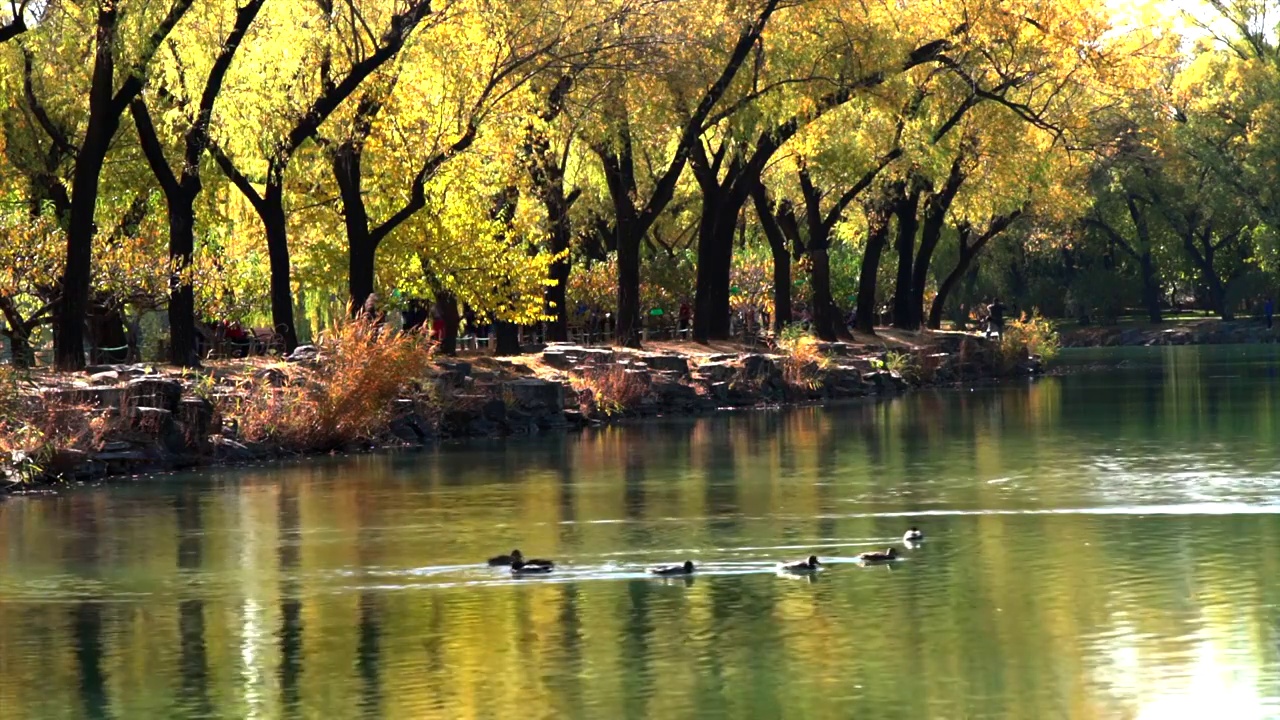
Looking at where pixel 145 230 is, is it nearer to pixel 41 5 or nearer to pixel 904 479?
pixel 41 5

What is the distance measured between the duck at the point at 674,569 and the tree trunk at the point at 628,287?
30.8 m

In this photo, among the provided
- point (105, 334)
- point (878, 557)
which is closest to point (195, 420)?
point (105, 334)

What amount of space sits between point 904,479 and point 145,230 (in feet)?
65.6

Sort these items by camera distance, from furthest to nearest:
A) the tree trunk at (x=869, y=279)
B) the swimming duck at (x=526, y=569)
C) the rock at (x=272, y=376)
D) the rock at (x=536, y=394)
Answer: the tree trunk at (x=869, y=279)
the rock at (x=536, y=394)
the rock at (x=272, y=376)
the swimming duck at (x=526, y=569)

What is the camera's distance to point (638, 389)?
47438 mm

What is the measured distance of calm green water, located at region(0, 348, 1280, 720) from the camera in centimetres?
1417

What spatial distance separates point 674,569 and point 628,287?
103ft

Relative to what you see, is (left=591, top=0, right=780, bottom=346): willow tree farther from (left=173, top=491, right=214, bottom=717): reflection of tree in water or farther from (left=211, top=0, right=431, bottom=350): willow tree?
(left=173, top=491, right=214, bottom=717): reflection of tree in water

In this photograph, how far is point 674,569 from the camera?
19719 millimetres

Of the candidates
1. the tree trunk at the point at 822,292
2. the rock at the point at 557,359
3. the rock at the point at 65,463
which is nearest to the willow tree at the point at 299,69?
the rock at the point at 557,359

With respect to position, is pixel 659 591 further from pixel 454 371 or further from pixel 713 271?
pixel 713 271

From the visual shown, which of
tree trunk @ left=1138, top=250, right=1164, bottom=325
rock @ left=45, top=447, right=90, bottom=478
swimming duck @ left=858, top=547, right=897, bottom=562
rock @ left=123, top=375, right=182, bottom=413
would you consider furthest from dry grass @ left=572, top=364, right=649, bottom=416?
tree trunk @ left=1138, top=250, right=1164, bottom=325

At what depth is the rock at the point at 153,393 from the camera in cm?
3369

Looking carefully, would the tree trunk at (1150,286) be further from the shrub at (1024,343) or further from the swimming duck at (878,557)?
the swimming duck at (878,557)
